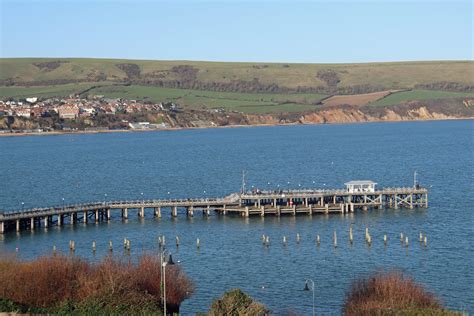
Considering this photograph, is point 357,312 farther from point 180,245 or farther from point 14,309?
point 180,245

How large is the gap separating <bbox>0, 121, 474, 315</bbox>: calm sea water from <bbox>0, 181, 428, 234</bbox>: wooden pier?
155cm

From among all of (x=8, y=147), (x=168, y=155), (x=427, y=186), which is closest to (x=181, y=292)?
(x=427, y=186)

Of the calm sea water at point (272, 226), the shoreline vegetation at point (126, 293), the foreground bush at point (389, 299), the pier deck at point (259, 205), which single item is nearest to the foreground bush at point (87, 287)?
the shoreline vegetation at point (126, 293)

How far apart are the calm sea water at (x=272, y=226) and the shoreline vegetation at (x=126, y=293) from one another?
3.28m

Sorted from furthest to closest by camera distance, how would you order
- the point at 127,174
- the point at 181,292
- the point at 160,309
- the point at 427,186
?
1. the point at 127,174
2. the point at 427,186
3. the point at 181,292
4. the point at 160,309

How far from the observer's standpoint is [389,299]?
4306 centimetres

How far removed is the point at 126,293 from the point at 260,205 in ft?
142

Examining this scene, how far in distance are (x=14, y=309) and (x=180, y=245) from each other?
27.3m

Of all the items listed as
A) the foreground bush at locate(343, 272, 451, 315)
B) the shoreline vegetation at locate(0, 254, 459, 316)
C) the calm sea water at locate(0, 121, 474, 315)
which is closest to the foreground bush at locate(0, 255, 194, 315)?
the shoreline vegetation at locate(0, 254, 459, 316)

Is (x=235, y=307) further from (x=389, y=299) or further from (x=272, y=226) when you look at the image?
(x=272, y=226)

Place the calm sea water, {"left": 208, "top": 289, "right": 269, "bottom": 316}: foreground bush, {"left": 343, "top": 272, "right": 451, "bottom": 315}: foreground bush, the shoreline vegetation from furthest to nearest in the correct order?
1. the calm sea water
2. the shoreline vegetation
3. {"left": 343, "top": 272, "right": 451, "bottom": 315}: foreground bush
4. {"left": 208, "top": 289, "right": 269, "bottom": 316}: foreground bush

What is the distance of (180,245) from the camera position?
6825 centimetres

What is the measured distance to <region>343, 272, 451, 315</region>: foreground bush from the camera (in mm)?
40219

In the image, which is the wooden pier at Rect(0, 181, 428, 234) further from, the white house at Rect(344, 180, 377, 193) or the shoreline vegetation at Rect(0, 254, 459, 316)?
the shoreline vegetation at Rect(0, 254, 459, 316)
